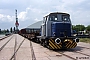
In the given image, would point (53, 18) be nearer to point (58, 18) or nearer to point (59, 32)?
point (58, 18)

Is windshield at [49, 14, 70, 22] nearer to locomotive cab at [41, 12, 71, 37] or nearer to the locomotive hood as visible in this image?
locomotive cab at [41, 12, 71, 37]

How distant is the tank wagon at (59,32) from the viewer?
14281mm

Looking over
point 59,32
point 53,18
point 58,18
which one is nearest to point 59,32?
point 59,32

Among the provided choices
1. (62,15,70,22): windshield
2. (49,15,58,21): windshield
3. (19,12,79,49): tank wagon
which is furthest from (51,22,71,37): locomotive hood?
(62,15,70,22): windshield

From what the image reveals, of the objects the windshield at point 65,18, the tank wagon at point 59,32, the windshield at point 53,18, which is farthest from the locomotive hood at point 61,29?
the windshield at point 65,18

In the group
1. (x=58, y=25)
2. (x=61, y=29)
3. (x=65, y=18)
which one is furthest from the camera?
(x=65, y=18)

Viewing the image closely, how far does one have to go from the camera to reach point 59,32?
14.8m

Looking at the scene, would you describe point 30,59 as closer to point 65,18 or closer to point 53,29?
point 53,29

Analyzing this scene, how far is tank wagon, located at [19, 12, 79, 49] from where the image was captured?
562 inches

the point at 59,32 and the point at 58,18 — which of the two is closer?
the point at 59,32

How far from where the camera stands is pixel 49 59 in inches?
388

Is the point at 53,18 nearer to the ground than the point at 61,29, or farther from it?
farther from it

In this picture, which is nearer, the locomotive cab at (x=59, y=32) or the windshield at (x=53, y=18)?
the locomotive cab at (x=59, y=32)

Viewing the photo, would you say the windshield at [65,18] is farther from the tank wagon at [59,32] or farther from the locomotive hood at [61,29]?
the locomotive hood at [61,29]
